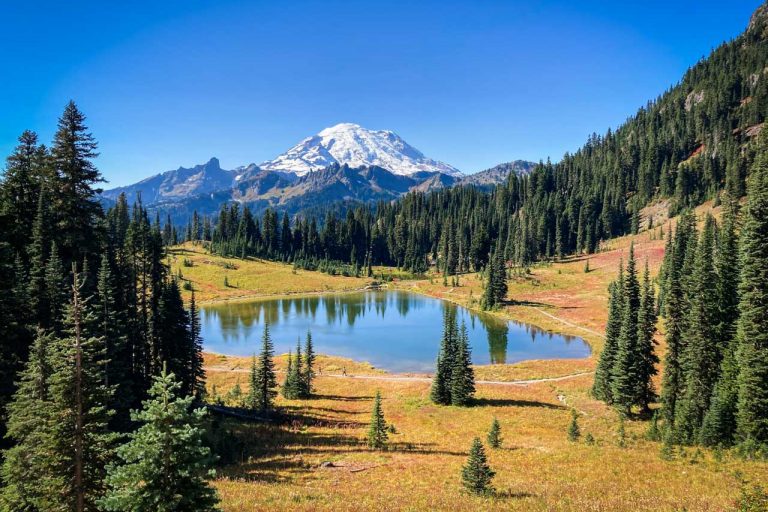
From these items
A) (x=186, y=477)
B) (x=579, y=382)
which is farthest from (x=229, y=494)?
(x=579, y=382)

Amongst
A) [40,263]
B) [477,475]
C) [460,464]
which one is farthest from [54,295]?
[477,475]

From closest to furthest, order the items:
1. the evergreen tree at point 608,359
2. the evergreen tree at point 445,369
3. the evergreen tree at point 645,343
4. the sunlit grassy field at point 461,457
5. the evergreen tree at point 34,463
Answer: the evergreen tree at point 34,463
the sunlit grassy field at point 461,457
the evergreen tree at point 645,343
the evergreen tree at point 608,359
the evergreen tree at point 445,369

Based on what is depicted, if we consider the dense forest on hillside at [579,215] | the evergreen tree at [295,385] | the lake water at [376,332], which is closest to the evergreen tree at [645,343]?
the lake water at [376,332]

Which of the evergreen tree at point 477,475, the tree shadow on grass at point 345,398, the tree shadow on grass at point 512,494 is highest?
the evergreen tree at point 477,475

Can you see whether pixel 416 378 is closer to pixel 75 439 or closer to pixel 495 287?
pixel 75 439

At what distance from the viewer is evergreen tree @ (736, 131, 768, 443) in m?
26.6

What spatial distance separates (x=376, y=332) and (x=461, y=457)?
204 feet

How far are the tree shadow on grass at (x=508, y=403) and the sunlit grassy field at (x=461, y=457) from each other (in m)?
0.11


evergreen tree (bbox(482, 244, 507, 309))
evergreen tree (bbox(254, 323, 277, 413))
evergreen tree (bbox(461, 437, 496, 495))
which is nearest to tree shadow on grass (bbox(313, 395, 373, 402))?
evergreen tree (bbox(254, 323, 277, 413))

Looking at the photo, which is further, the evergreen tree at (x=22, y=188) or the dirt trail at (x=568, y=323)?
the dirt trail at (x=568, y=323)

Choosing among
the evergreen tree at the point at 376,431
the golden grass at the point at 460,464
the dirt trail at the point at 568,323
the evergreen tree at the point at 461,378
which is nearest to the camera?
the golden grass at the point at 460,464

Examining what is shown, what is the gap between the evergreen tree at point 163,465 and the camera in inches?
366

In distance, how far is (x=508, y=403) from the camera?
147 ft

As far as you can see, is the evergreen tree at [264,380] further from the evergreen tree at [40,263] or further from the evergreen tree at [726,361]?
the evergreen tree at [726,361]
